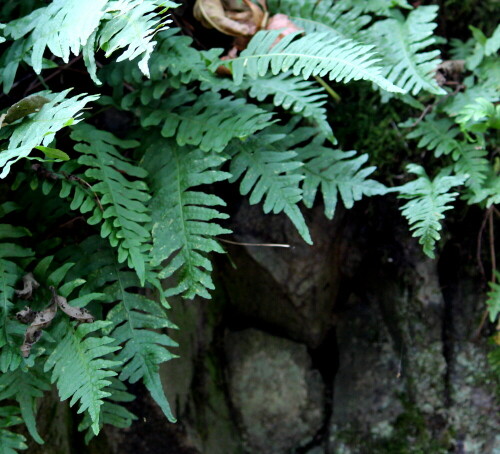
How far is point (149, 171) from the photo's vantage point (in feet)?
7.06

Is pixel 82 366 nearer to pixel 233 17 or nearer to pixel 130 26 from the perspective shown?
pixel 130 26

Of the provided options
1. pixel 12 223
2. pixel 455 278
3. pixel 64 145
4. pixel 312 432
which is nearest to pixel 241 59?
pixel 64 145

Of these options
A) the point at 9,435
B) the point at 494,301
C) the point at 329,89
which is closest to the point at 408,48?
the point at 329,89

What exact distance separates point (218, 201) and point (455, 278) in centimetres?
147

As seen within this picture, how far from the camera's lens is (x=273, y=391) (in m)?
2.88

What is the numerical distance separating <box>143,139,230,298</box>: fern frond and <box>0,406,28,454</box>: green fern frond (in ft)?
2.11

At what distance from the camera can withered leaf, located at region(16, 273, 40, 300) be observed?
187 centimetres

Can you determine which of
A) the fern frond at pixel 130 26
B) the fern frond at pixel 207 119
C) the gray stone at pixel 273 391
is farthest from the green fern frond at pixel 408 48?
the gray stone at pixel 273 391

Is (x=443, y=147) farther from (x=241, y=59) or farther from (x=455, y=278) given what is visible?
(x=241, y=59)

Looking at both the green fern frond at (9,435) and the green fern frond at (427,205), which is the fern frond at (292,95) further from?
the green fern frond at (9,435)

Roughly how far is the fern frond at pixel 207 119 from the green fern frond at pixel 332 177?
0.26m

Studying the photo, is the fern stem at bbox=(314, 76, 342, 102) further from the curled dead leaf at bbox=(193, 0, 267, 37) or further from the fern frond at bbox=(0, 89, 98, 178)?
the fern frond at bbox=(0, 89, 98, 178)

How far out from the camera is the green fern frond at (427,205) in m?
2.01

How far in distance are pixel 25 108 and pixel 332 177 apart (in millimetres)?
1125
